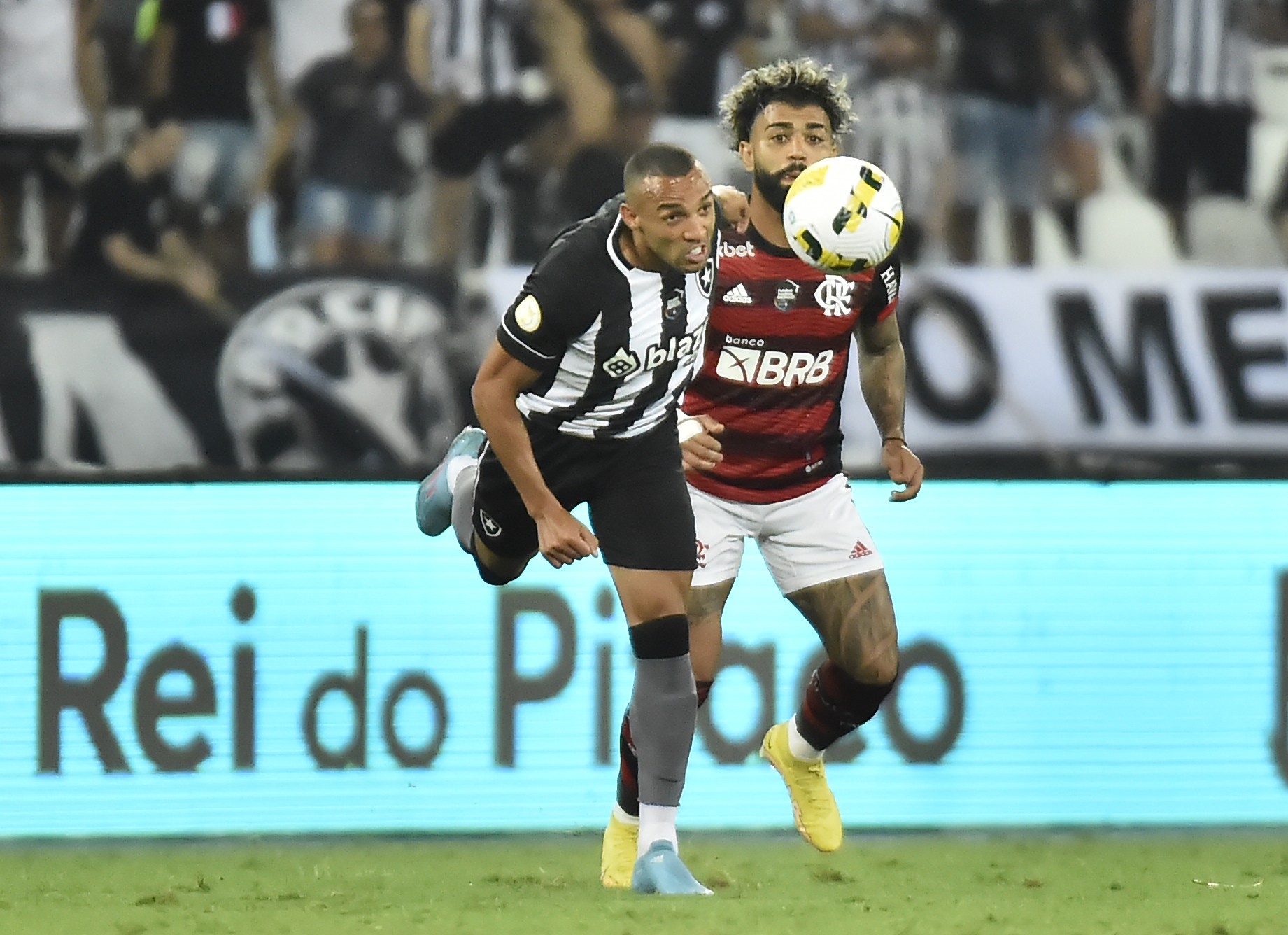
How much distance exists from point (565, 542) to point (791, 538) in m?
1.11

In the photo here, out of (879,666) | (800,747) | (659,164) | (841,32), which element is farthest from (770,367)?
(841,32)

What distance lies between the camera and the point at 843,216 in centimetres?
509

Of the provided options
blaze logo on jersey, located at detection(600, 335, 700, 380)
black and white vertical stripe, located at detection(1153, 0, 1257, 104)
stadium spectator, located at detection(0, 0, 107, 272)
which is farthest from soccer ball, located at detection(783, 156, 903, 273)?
stadium spectator, located at detection(0, 0, 107, 272)

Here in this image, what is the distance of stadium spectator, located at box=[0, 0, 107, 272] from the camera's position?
751 centimetres

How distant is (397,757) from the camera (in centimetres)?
650

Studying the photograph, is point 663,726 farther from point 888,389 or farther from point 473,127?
point 473,127

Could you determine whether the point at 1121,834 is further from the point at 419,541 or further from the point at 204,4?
the point at 204,4

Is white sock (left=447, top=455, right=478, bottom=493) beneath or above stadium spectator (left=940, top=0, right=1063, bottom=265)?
beneath

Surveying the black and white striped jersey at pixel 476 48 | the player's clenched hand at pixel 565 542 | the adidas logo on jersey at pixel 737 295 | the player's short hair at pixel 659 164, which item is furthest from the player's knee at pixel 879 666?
the black and white striped jersey at pixel 476 48

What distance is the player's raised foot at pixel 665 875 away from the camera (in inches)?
191

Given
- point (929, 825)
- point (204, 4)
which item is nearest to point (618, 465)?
point (929, 825)

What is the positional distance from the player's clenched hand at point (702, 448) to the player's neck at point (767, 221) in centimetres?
53

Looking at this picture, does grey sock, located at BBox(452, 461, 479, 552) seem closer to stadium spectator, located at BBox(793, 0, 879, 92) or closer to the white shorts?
the white shorts

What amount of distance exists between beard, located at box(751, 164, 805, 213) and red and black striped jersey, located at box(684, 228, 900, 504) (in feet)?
0.37
